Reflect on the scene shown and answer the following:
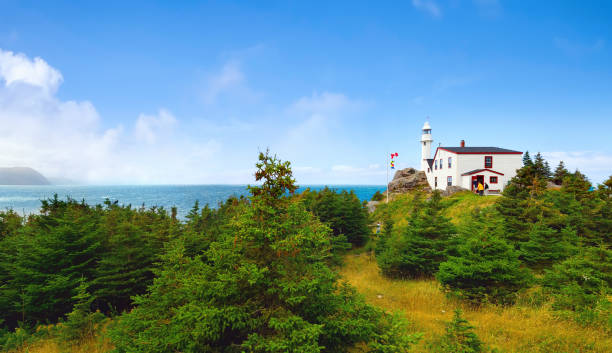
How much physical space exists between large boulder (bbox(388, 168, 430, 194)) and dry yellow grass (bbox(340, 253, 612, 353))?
3665 centimetres

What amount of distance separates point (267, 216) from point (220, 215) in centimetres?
1614

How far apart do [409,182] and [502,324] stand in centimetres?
4253

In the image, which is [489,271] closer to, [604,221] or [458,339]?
[458,339]

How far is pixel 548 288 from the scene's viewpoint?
10.0 meters

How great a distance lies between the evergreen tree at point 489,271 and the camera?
10078 mm

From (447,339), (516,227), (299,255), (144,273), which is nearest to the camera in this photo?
(299,255)

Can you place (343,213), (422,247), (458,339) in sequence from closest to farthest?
(458,339) → (422,247) → (343,213)

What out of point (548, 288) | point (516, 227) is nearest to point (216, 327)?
point (548, 288)

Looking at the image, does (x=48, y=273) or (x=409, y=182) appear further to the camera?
(x=409, y=182)

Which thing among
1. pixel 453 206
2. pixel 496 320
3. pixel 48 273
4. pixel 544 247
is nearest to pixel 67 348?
pixel 48 273

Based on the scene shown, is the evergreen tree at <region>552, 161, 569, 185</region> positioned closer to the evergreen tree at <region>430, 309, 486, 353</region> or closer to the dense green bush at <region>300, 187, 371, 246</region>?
the dense green bush at <region>300, 187, 371, 246</region>

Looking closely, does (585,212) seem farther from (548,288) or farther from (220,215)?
(220,215)

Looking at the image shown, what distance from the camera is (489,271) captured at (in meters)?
9.88

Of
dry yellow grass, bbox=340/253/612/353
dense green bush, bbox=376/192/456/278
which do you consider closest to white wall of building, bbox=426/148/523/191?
dense green bush, bbox=376/192/456/278
